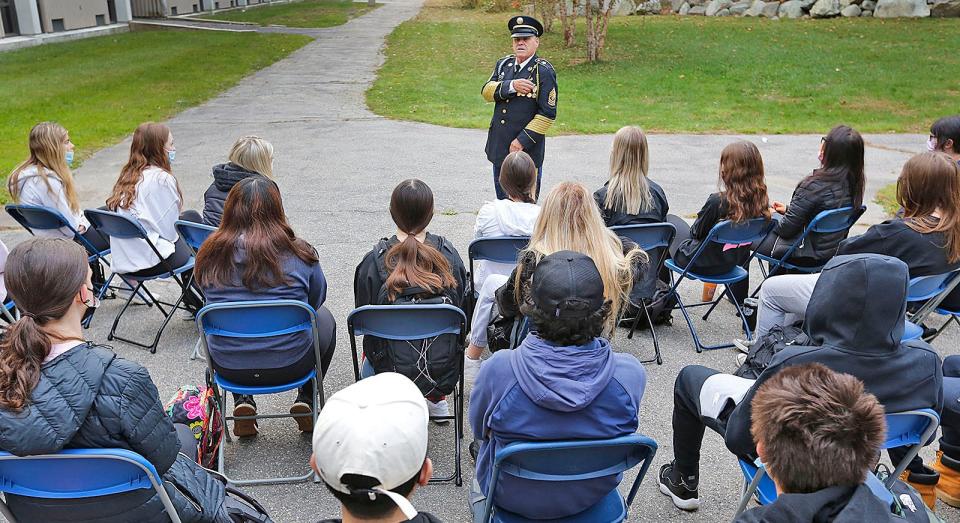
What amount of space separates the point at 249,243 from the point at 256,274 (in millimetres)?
160

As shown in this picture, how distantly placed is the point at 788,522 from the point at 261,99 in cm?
1497

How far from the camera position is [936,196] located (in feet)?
14.3

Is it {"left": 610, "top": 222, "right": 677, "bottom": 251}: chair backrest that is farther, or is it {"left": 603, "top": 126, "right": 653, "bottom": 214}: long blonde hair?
{"left": 603, "top": 126, "right": 653, "bottom": 214}: long blonde hair

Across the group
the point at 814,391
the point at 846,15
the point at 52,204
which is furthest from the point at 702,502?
the point at 846,15

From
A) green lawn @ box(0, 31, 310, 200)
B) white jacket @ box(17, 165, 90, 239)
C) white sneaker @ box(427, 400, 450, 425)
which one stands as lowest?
white sneaker @ box(427, 400, 450, 425)

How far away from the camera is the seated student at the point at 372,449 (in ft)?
5.74

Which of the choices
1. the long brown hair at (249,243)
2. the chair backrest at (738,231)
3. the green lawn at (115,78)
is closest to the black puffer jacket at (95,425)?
the long brown hair at (249,243)

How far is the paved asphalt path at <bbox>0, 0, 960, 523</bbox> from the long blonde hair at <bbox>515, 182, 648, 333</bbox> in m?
0.97

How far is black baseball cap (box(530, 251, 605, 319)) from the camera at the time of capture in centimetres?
267

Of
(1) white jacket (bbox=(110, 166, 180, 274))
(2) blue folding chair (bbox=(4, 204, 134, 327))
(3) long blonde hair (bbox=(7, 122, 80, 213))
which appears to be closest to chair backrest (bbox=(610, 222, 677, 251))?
(1) white jacket (bbox=(110, 166, 180, 274))

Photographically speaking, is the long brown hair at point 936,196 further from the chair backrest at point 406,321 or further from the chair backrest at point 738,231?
the chair backrest at point 406,321

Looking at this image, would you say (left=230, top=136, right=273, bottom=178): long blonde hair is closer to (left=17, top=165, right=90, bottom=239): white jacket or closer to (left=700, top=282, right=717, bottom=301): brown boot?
(left=17, top=165, right=90, bottom=239): white jacket

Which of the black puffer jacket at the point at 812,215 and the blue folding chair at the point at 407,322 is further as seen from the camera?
the black puffer jacket at the point at 812,215

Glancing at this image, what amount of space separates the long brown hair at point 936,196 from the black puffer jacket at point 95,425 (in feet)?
13.5
